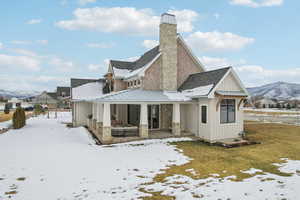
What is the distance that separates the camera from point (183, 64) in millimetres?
16750

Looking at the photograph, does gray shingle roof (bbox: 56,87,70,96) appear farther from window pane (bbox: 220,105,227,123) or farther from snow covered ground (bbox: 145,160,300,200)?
snow covered ground (bbox: 145,160,300,200)

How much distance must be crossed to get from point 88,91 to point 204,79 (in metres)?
13.4

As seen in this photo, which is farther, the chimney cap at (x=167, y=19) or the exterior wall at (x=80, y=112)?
the exterior wall at (x=80, y=112)

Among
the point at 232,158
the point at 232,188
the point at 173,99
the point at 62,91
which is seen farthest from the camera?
the point at 62,91

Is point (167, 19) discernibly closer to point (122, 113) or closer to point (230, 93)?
point (230, 93)

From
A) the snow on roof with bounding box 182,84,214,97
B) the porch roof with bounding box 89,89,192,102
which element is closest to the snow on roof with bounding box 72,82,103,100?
the porch roof with bounding box 89,89,192,102

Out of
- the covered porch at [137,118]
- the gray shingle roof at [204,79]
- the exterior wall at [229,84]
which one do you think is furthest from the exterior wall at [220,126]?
the covered porch at [137,118]

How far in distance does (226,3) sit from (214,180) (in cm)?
1472

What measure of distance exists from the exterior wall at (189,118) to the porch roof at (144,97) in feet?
3.23

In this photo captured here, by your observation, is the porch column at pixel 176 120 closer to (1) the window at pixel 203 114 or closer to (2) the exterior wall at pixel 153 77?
(1) the window at pixel 203 114

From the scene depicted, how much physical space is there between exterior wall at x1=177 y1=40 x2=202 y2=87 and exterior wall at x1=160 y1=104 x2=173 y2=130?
2198 millimetres

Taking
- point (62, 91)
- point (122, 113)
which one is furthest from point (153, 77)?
point (62, 91)

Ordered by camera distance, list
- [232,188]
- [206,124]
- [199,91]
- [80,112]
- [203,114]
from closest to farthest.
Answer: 1. [232,188]
2. [206,124]
3. [203,114]
4. [199,91]
5. [80,112]

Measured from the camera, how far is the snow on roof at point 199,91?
12.8m
